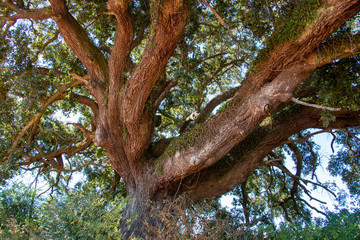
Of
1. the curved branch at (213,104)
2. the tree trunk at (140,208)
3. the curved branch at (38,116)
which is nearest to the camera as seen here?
the tree trunk at (140,208)

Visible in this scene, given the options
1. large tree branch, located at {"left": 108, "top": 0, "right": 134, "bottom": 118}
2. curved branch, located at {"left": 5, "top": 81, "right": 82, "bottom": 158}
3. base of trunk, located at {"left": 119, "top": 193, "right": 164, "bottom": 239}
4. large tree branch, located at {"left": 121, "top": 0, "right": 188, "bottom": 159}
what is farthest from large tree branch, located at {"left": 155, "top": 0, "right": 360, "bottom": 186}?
curved branch, located at {"left": 5, "top": 81, "right": 82, "bottom": 158}

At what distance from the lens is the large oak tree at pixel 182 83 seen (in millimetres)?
4664

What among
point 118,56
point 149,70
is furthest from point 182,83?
point 118,56

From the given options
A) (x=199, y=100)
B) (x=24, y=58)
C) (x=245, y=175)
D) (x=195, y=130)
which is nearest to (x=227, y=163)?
(x=245, y=175)

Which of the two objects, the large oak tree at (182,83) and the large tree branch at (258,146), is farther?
the large tree branch at (258,146)

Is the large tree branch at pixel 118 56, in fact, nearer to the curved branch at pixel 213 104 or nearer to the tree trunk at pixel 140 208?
the tree trunk at pixel 140 208

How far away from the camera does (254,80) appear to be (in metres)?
5.20

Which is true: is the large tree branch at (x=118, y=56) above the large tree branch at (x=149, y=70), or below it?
above

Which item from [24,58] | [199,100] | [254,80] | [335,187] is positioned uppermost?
[24,58]

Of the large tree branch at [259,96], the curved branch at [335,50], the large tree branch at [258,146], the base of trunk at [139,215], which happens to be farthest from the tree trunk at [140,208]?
the curved branch at [335,50]

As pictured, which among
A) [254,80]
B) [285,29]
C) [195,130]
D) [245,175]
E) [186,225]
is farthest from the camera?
[245,175]

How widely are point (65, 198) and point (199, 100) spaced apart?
15.3ft

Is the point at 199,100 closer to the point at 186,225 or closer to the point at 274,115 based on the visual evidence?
the point at 274,115

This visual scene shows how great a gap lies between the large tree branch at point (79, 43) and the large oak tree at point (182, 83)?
26mm
